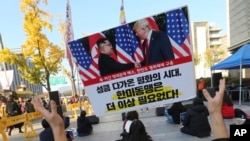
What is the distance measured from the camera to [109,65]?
3.69 meters

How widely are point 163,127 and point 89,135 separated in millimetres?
2681

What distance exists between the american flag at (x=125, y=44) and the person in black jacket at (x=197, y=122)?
16.9 feet

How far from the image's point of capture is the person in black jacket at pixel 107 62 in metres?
3.65

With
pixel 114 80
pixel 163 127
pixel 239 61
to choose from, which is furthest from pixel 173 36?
pixel 239 61

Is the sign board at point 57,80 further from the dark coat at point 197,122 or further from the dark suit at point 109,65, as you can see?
the dark suit at point 109,65

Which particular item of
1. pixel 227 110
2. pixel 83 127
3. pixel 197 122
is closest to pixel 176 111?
pixel 227 110

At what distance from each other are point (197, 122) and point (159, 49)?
5.12 metres

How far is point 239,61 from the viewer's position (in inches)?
534

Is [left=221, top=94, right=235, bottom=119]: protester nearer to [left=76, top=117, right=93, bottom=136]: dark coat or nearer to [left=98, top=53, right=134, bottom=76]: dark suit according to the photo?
[left=76, top=117, right=93, bottom=136]: dark coat

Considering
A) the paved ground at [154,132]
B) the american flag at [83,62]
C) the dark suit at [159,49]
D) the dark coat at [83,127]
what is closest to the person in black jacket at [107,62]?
the american flag at [83,62]

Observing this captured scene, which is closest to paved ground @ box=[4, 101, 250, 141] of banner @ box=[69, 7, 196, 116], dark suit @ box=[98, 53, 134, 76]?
banner @ box=[69, 7, 196, 116]

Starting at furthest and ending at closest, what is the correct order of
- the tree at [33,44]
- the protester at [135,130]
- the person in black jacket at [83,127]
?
the tree at [33,44], the person in black jacket at [83,127], the protester at [135,130]

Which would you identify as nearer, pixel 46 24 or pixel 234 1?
pixel 46 24

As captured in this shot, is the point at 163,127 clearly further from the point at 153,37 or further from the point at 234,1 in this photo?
the point at 234,1
